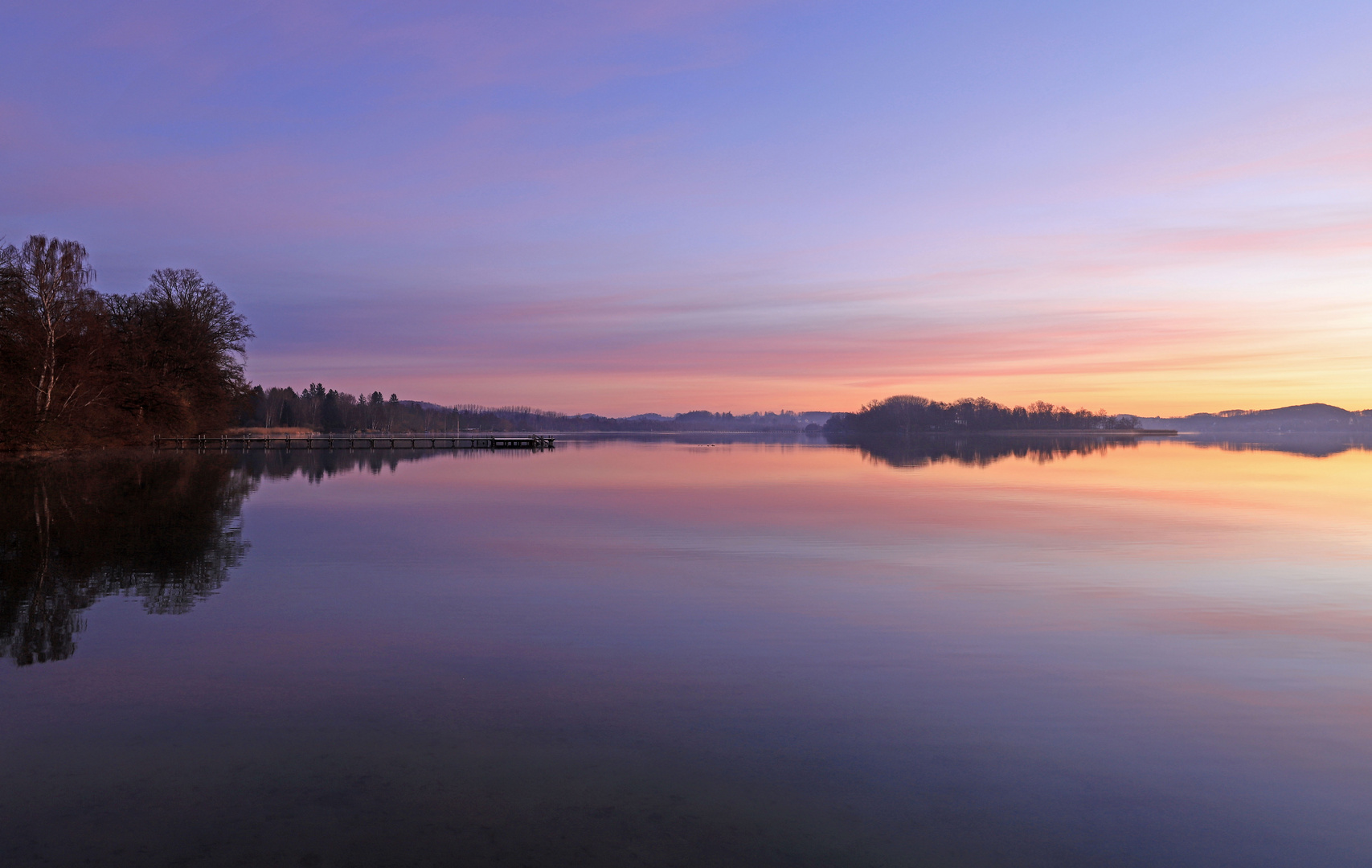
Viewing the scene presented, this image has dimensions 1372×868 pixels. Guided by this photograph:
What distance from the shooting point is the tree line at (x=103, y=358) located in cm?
4256

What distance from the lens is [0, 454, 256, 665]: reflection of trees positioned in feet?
36.6

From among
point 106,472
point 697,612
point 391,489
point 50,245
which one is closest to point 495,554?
point 697,612

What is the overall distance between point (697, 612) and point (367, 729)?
18.7ft

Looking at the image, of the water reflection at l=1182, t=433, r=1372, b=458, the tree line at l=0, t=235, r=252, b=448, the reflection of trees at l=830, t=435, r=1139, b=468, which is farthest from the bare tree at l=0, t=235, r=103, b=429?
the water reflection at l=1182, t=433, r=1372, b=458

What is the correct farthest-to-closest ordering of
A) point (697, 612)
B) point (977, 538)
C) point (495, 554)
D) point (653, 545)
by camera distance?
point (977, 538), point (653, 545), point (495, 554), point (697, 612)

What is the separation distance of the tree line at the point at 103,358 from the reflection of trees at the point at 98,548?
1199 centimetres

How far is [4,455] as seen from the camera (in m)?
45.0

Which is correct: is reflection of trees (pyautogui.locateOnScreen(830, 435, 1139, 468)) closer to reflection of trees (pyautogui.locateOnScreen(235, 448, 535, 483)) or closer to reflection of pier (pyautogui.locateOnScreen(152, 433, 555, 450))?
reflection of trees (pyautogui.locateOnScreen(235, 448, 535, 483))

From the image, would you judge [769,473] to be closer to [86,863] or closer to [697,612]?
[697,612]

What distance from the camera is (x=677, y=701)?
821cm

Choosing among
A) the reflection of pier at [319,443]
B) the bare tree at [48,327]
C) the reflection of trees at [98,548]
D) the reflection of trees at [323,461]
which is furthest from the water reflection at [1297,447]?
the bare tree at [48,327]

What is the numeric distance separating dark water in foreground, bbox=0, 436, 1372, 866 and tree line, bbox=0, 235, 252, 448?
30833 mm

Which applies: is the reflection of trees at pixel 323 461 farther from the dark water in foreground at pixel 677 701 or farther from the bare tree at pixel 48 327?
the dark water in foreground at pixel 677 701

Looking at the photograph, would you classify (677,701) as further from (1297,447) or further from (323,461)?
(1297,447)
